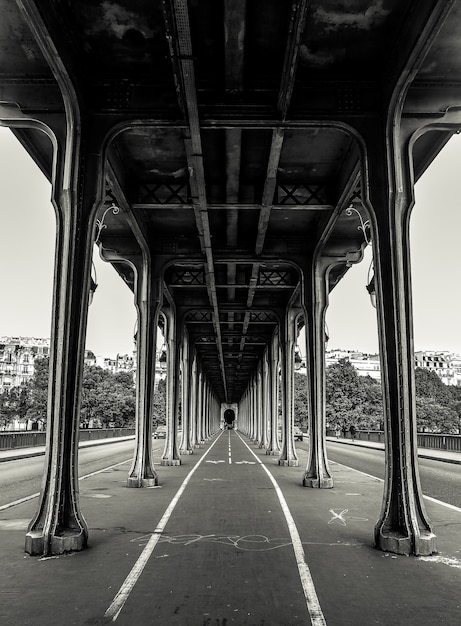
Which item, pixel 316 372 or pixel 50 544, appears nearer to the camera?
pixel 50 544

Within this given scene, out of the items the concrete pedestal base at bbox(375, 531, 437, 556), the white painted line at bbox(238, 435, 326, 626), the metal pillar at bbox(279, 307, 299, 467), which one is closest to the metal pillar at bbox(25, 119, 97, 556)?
the white painted line at bbox(238, 435, 326, 626)

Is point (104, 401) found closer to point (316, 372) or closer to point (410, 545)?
point (316, 372)

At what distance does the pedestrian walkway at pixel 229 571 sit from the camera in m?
5.75

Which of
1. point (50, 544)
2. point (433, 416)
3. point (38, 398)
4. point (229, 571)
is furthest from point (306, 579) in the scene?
point (38, 398)

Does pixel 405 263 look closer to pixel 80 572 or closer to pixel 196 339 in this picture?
pixel 80 572

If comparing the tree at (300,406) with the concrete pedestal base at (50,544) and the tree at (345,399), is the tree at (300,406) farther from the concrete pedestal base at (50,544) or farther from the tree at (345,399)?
the concrete pedestal base at (50,544)

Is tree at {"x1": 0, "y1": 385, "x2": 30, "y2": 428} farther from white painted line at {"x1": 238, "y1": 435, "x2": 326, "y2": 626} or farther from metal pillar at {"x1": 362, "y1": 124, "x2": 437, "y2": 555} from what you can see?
metal pillar at {"x1": 362, "y1": 124, "x2": 437, "y2": 555}

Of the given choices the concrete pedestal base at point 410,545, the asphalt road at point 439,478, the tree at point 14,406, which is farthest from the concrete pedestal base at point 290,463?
the tree at point 14,406

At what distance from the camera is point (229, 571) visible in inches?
289

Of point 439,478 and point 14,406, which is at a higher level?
point 14,406

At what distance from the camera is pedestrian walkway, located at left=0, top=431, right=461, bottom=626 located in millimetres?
5750

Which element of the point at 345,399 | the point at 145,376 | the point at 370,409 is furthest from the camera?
the point at 370,409

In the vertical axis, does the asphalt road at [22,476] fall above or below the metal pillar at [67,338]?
below

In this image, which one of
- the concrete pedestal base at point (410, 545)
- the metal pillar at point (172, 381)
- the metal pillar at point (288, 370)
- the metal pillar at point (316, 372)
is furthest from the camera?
the metal pillar at point (288, 370)
